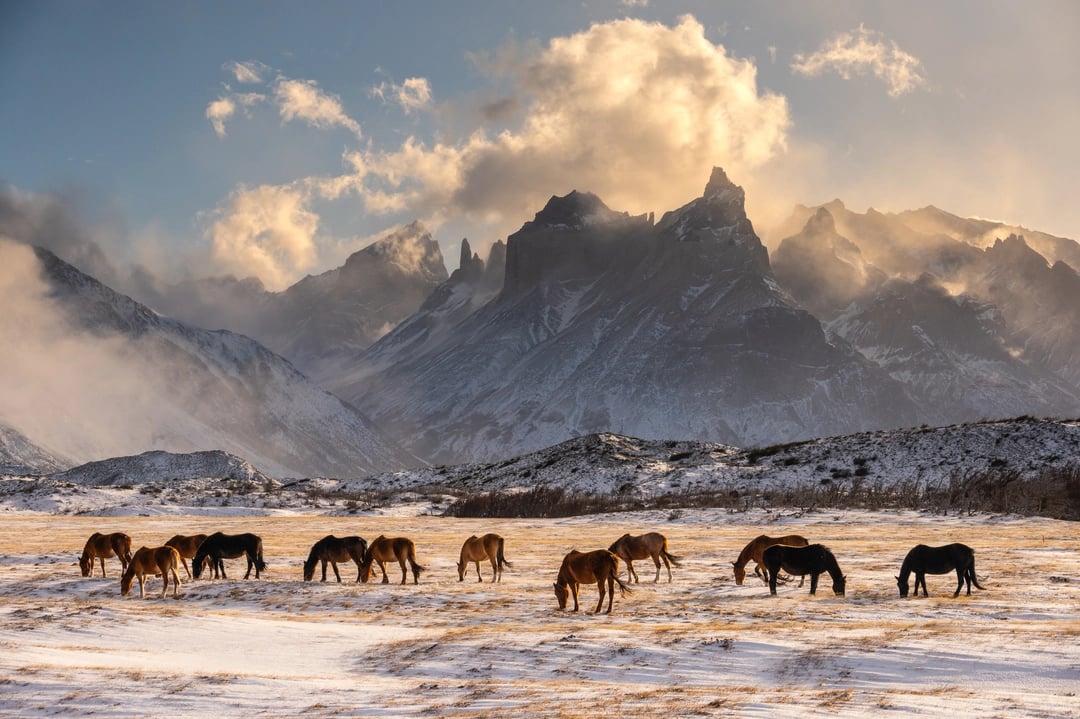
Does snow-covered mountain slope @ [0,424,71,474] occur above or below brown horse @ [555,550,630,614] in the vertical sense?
above

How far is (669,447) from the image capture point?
88.1 meters

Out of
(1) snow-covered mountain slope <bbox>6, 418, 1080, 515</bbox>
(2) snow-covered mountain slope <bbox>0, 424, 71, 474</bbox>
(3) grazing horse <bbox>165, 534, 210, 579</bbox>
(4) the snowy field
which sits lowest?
(4) the snowy field

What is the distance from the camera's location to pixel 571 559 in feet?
59.8

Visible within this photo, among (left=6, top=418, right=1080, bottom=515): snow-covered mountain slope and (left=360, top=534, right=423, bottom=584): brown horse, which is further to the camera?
(left=6, top=418, right=1080, bottom=515): snow-covered mountain slope

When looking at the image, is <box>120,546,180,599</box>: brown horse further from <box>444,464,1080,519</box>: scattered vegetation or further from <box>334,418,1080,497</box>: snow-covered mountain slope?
<box>334,418,1080,497</box>: snow-covered mountain slope

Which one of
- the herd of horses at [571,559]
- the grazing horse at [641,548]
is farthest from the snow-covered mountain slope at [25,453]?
the grazing horse at [641,548]

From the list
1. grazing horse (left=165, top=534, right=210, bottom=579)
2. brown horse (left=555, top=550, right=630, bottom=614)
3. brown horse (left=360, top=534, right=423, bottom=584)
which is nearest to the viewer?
brown horse (left=555, top=550, right=630, bottom=614)

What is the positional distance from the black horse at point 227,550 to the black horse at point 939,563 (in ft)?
50.5

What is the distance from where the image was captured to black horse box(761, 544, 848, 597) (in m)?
18.9

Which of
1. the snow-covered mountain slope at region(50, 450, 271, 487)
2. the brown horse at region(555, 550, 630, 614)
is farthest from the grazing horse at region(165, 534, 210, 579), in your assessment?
the snow-covered mountain slope at region(50, 450, 271, 487)

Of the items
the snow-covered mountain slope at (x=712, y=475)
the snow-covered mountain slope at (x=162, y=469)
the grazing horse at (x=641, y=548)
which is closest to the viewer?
the grazing horse at (x=641, y=548)

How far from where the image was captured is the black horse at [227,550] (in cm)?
2405

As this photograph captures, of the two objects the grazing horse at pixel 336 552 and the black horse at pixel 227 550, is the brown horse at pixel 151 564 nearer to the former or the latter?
the black horse at pixel 227 550

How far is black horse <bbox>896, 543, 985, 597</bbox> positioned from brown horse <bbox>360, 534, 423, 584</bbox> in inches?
436
